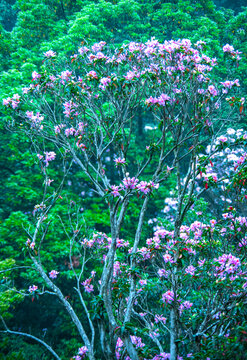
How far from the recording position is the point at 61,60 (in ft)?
19.3

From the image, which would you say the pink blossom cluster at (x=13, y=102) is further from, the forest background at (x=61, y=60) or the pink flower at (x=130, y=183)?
the pink flower at (x=130, y=183)

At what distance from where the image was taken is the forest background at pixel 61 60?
18.3 ft

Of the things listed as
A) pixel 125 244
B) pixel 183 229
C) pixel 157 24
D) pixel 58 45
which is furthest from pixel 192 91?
pixel 157 24

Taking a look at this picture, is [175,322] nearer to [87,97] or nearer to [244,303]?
[244,303]

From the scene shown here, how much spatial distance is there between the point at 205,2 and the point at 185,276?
34.9ft

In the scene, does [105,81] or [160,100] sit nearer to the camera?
[160,100]

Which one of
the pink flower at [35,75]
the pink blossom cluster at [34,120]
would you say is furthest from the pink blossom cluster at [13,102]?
the pink flower at [35,75]

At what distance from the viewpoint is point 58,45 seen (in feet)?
24.3

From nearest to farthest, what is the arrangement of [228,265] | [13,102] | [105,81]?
[228,265]
[105,81]
[13,102]

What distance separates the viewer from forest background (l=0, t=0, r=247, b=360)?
5.59 m

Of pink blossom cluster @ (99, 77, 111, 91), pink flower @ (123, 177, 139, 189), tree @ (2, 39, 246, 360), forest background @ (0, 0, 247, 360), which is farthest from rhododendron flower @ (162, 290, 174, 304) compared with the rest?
forest background @ (0, 0, 247, 360)

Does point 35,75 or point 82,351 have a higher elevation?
point 35,75

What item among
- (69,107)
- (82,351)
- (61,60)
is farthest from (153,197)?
(61,60)

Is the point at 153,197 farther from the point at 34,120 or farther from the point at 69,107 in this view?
the point at 34,120
